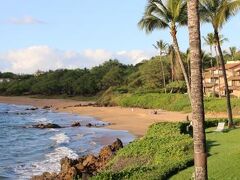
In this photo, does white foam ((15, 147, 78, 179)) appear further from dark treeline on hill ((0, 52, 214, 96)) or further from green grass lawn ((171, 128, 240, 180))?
dark treeline on hill ((0, 52, 214, 96))

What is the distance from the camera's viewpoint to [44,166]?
92.2 feet

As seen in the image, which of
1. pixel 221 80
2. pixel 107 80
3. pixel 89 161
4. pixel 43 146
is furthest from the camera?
pixel 107 80

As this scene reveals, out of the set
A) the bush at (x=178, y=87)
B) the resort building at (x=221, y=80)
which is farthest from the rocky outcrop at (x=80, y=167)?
the bush at (x=178, y=87)

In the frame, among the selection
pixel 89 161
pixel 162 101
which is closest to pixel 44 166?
pixel 89 161

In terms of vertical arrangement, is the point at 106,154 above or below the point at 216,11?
below

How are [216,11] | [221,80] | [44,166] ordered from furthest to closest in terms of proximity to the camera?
[221,80]
[44,166]
[216,11]

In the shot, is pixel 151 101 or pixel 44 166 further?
pixel 151 101

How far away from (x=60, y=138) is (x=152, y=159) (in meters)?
25.5

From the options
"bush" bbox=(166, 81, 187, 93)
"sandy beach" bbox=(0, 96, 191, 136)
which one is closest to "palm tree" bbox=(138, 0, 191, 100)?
"sandy beach" bbox=(0, 96, 191, 136)

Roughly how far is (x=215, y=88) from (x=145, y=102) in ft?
53.2

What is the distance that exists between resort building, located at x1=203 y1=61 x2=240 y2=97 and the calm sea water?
32.3 metres

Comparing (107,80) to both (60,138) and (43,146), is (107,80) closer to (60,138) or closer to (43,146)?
(60,138)

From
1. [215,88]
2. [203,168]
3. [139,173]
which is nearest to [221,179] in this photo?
[139,173]

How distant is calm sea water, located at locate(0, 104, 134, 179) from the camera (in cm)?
2797
